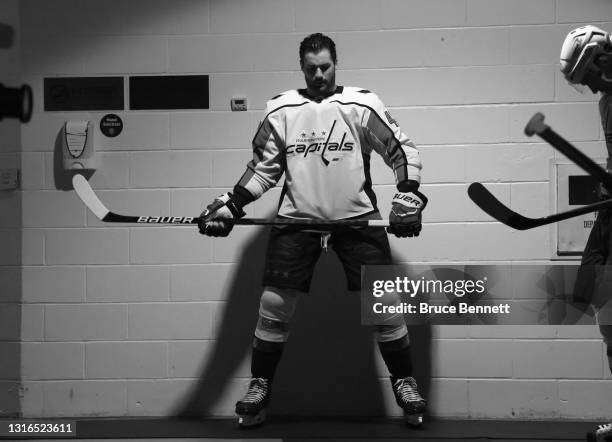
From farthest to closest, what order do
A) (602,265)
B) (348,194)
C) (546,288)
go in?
(546,288), (348,194), (602,265)

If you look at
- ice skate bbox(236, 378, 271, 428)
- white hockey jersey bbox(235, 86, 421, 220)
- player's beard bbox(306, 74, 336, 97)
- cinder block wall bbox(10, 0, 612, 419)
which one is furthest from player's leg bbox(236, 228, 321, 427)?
player's beard bbox(306, 74, 336, 97)

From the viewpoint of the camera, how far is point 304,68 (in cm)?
299

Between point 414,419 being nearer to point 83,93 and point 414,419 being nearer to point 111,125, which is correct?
point 111,125

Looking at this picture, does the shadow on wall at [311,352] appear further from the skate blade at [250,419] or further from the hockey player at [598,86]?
the hockey player at [598,86]

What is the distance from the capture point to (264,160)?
3.03 m

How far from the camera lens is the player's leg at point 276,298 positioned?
297 cm

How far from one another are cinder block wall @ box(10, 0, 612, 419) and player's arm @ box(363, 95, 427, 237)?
0.38 m

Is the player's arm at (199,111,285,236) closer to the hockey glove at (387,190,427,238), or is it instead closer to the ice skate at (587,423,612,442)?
the hockey glove at (387,190,427,238)

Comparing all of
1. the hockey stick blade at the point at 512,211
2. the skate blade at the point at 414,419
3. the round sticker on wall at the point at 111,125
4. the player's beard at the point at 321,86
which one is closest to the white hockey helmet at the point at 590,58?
the hockey stick blade at the point at 512,211

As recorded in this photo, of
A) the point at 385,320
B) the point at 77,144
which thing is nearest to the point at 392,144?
the point at 385,320

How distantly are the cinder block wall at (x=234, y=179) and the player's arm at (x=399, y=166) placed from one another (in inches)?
14.8

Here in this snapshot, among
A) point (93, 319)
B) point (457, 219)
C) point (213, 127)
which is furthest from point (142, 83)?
point (457, 219)

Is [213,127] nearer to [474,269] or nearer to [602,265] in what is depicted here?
[474,269]

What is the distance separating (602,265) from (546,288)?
2.09 feet
